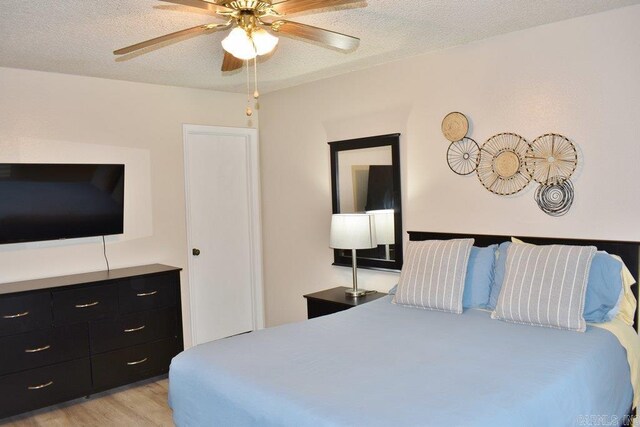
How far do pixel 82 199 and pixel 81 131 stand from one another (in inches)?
22.4

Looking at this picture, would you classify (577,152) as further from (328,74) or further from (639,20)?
(328,74)

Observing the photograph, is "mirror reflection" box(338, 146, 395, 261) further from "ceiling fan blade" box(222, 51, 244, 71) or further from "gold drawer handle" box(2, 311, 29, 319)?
"gold drawer handle" box(2, 311, 29, 319)

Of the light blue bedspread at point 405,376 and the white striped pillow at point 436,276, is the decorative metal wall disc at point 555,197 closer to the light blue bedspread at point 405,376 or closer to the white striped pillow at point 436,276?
the white striped pillow at point 436,276

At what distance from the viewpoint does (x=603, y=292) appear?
277 cm

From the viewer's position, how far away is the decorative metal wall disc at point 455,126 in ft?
11.8

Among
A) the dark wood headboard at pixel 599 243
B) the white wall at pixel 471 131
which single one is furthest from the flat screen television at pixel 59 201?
the dark wood headboard at pixel 599 243

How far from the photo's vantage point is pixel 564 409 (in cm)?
206

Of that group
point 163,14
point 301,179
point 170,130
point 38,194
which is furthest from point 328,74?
point 38,194

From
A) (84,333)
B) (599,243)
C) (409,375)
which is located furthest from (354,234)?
(84,333)

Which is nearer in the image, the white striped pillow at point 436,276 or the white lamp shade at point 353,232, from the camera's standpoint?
the white striped pillow at point 436,276

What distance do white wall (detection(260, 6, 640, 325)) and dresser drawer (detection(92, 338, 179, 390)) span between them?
133 cm

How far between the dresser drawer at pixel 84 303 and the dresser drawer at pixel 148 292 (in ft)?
0.26

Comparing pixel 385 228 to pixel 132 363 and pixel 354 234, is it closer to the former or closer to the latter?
pixel 354 234

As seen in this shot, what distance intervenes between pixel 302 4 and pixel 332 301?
234cm
